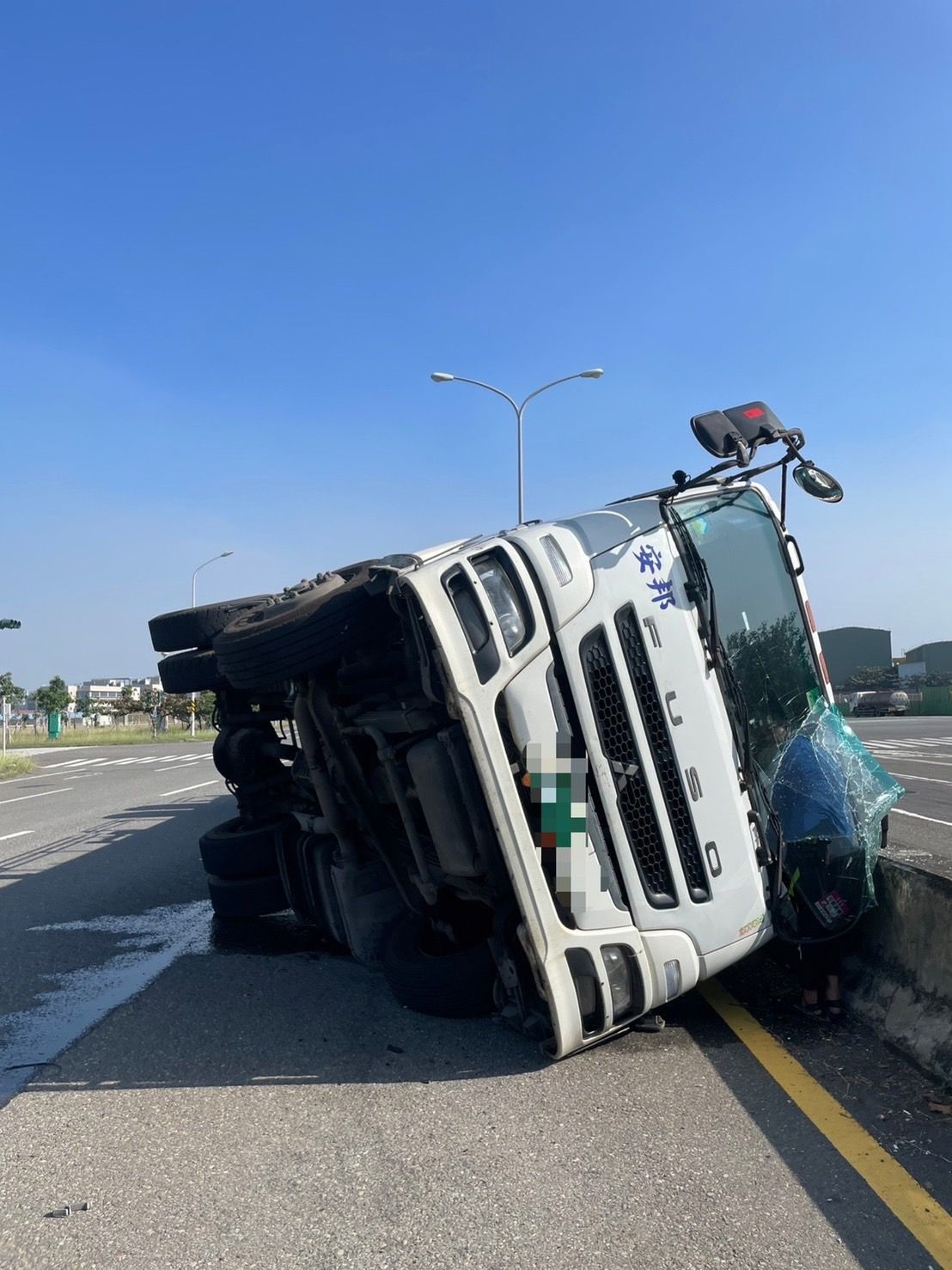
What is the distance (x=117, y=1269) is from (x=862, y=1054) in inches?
112

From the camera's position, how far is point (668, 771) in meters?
3.84

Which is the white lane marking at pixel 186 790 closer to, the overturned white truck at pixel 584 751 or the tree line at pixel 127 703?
the overturned white truck at pixel 584 751

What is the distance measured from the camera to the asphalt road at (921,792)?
5389mm

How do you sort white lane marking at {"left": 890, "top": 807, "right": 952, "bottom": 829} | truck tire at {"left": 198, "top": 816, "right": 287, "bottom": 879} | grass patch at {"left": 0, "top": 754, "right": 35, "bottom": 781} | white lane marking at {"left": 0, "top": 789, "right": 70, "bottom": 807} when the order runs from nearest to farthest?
truck tire at {"left": 198, "top": 816, "right": 287, "bottom": 879} → white lane marking at {"left": 890, "top": 807, "right": 952, "bottom": 829} → white lane marking at {"left": 0, "top": 789, "right": 70, "bottom": 807} → grass patch at {"left": 0, "top": 754, "right": 35, "bottom": 781}

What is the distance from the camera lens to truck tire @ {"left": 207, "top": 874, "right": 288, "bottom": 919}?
622cm

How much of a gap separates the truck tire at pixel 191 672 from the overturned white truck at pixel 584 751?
1159 mm

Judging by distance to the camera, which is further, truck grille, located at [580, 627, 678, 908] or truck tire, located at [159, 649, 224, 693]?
truck tire, located at [159, 649, 224, 693]

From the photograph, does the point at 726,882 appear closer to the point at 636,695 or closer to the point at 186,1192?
the point at 636,695

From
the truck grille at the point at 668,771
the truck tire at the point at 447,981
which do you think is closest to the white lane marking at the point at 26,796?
the truck tire at the point at 447,981

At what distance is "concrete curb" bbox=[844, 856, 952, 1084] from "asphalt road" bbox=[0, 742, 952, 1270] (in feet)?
0.55

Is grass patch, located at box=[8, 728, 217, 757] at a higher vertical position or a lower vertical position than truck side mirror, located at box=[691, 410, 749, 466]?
lower

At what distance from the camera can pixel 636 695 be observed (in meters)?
3.84

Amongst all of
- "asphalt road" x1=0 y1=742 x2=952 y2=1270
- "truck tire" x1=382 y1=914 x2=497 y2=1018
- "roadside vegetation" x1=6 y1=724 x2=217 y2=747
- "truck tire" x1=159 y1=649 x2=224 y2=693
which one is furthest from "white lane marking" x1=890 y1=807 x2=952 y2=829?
"roadside vegetation" x1=6 y1=724 x2=217 y2=747

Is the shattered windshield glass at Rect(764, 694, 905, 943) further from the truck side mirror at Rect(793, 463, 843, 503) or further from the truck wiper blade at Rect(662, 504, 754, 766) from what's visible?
the truck side mirror at Rect(793, 463, 843, 503)
